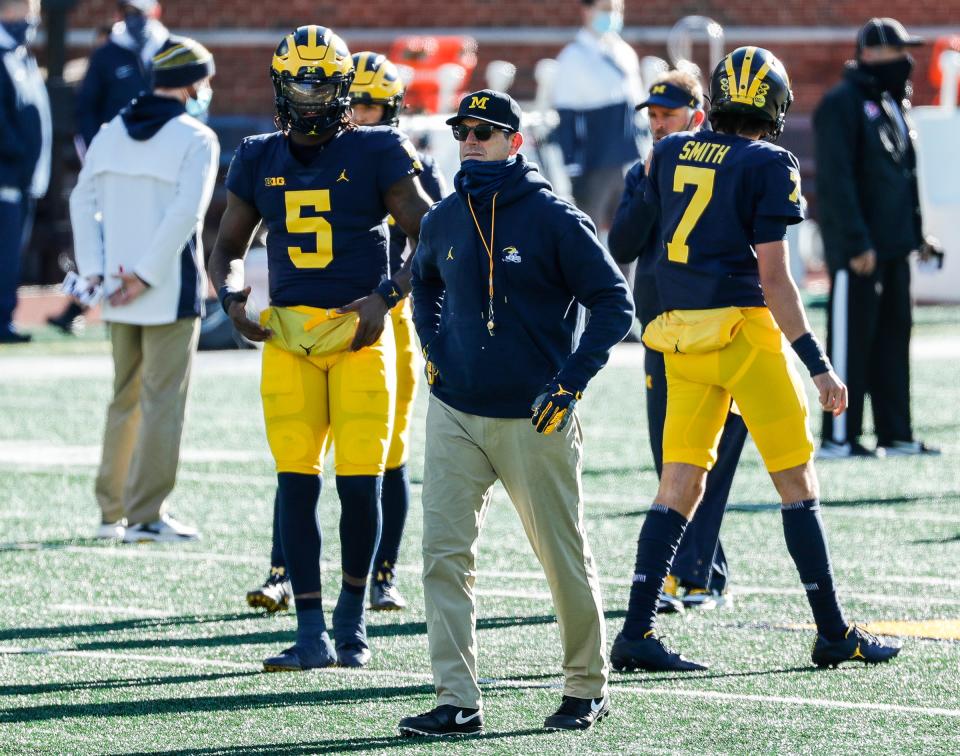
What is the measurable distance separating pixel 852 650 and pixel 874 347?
5676 millimetres

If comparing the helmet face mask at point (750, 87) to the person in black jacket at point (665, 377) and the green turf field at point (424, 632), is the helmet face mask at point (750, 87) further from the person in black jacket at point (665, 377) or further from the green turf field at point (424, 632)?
the green turf field at point (424, 632)

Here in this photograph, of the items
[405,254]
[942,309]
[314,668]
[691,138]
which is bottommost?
[942,309]

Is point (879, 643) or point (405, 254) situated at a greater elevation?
point (405, 254)

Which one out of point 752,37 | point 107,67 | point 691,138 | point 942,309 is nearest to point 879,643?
point 691,138

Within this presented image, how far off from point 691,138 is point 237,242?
1590 mm

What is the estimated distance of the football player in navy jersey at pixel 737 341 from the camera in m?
6.69

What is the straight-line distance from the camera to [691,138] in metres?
6.91

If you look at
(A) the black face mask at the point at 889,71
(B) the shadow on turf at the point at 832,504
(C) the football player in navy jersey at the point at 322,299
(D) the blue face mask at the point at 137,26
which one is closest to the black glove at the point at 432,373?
(C) the football player in navy jersey at the point at 322,299

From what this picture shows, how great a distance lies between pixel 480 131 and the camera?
5.93 m

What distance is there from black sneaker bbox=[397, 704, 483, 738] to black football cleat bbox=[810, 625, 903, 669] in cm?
142

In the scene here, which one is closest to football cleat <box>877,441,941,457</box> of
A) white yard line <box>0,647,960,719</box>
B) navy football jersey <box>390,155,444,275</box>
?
navy football jersey <box>390,155,444,275</box>

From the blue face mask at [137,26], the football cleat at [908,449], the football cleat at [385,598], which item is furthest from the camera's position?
the blue face mask at [137,26]

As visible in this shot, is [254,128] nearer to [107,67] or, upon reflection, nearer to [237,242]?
[107,67]

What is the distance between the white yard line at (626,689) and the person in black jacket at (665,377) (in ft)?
4.27
